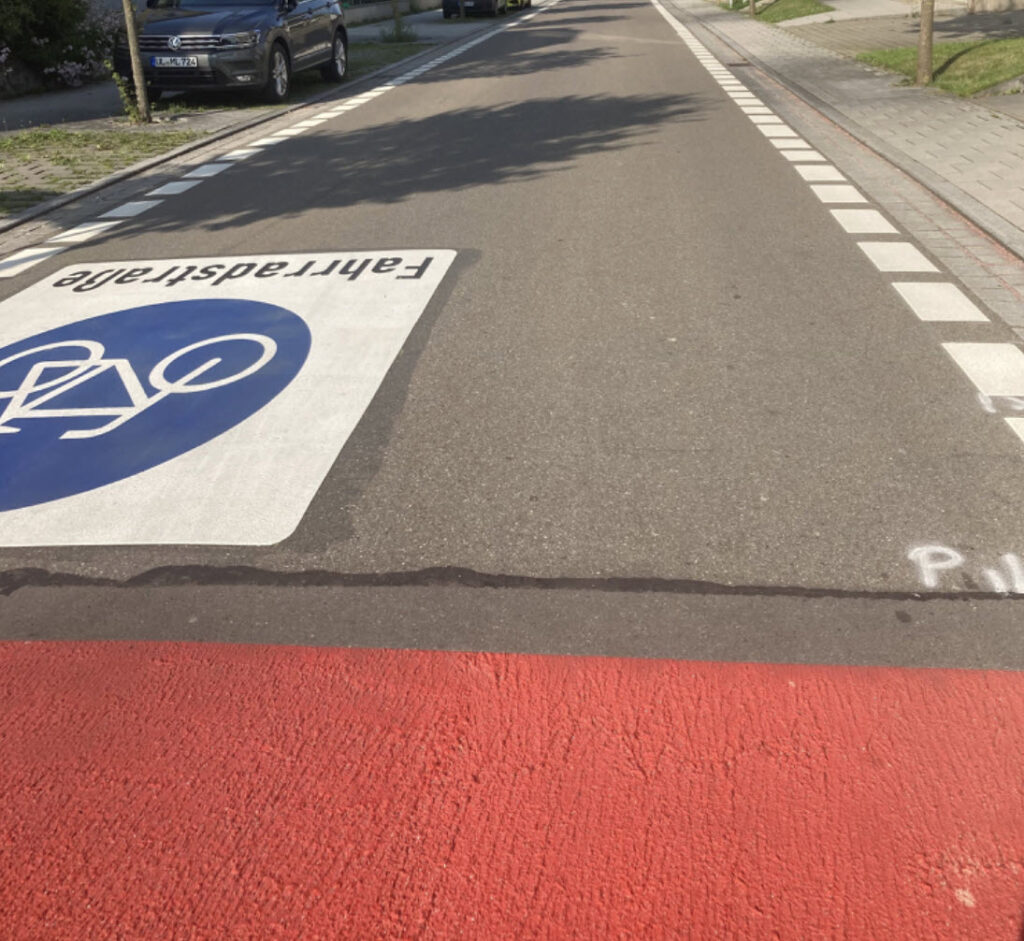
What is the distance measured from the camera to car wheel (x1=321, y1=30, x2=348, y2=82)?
19562mm

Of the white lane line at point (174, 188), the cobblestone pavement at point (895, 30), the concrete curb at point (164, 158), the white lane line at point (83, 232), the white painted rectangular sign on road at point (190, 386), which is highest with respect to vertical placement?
the concrete curb at point (164, 158)

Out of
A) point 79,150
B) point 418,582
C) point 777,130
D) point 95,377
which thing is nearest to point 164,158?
point 79,150

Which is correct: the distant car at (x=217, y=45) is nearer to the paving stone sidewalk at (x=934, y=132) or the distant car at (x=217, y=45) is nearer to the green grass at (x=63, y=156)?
the green grass at (x=63, y=156)

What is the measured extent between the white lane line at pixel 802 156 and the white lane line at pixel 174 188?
5978 millimetres

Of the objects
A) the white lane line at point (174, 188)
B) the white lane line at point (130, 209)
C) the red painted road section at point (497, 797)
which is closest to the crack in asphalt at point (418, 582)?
the red painted road section at point (497, 797)

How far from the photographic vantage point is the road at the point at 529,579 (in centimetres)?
262

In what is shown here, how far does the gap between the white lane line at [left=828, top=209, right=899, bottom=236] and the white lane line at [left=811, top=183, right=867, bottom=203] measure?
41 centimetres

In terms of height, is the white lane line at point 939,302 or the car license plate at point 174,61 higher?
the car license plate at point 174,61

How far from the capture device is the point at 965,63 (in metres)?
17.0

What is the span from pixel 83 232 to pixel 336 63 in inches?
459

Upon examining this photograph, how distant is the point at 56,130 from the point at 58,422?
10831mm

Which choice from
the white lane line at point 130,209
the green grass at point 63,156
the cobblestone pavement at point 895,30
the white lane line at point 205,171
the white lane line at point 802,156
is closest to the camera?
the white lane line at point 130,209

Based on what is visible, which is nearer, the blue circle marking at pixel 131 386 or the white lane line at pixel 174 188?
the blue circle marking at pixel 131 386

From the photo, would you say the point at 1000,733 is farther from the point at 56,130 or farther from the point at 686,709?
the point at 56,130
